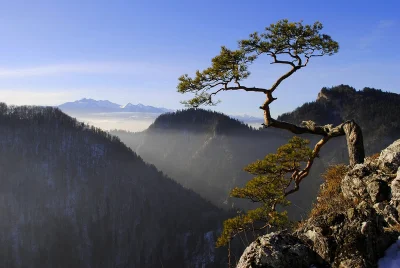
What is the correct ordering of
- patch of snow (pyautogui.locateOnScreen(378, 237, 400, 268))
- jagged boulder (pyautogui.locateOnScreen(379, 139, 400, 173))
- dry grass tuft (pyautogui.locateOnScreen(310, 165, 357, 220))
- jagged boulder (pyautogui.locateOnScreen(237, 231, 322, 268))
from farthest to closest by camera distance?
dry grass tuft (pyautogui.locateOnScreen(310, 165, 357, 220)) → jagged boulder (pyautogui.locateOnScreen(379, 139, 400, 173)) → jagged boulder (pyautogui.locateOnScreen(237, 231, 322, 268)) → patch of snow (pyautogui.locateOnScreen(378, 237, 400, 268))

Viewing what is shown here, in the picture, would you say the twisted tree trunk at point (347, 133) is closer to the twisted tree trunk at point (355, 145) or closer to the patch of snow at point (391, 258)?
the twisted tree trunk at point (355, 145)

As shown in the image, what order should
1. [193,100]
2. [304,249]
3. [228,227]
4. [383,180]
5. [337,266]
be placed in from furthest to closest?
[193,100] → [228,227] → [383,180] → [304,249] → [337,266]

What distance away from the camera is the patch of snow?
26.4 ft

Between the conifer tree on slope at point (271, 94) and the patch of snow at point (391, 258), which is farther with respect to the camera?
the conifer tree on slope at point (271, 94)

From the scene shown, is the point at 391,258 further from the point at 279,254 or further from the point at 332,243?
the point at 279,254

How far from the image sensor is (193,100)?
673 inches

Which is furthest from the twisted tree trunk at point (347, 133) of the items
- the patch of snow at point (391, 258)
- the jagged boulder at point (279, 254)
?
the jagged boulder at point (279, 254)

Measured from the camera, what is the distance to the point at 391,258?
27.1 ft

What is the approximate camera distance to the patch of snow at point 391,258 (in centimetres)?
804

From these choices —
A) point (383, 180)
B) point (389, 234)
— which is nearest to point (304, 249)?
point (389, 234)

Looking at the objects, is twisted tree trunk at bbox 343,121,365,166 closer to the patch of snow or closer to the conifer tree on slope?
the conifer tree on slope

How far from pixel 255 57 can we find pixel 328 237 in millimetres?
9624

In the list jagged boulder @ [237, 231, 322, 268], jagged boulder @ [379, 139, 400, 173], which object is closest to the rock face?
jagged boulder @ [237, 231, 322, 268]

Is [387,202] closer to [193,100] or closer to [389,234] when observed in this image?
[389,234]
